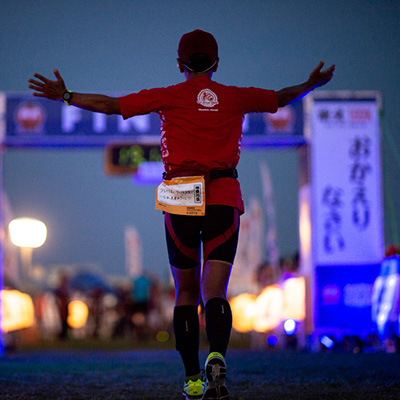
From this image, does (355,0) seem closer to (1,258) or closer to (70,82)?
(70,82)

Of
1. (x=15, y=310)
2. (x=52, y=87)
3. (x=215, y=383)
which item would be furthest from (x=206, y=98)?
(x=15, y=310)

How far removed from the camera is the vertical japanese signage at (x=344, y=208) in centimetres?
1144

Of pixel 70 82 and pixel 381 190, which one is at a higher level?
pixel 70 82

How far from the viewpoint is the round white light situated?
704 inches

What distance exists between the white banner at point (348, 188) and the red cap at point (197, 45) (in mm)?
8512

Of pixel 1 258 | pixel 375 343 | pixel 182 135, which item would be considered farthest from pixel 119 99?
pixel 1 258

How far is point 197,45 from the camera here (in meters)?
3.28

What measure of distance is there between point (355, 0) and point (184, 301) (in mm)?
10043

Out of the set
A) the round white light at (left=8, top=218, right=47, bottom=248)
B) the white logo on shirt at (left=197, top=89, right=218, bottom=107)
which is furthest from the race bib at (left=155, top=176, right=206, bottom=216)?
the round white light at (left=8, top=218, right=47, bottom=248)

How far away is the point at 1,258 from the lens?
12273mm

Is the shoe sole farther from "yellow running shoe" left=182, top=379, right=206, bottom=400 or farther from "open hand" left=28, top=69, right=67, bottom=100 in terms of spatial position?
"open hand" left=28, top=69, right=67, bottom=100

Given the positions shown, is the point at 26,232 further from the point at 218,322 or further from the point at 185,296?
the point at 218,322

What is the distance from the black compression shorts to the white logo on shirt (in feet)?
1.58

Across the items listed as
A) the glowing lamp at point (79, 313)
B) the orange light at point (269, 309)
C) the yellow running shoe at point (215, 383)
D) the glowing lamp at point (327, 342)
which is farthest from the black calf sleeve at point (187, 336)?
the glowing lamp at point (79, 313)
